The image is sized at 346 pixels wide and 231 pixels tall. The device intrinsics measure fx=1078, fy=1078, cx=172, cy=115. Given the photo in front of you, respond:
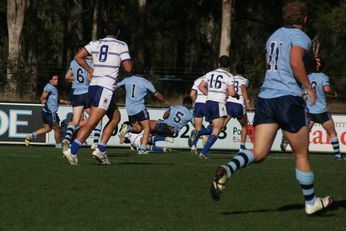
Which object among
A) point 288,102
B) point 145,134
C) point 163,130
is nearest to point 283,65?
point 288,102

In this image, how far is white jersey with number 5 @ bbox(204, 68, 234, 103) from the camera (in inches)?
807

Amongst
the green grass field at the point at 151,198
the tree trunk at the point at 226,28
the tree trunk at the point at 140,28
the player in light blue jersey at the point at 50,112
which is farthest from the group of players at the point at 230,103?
the tree trunk at the point at 140,28

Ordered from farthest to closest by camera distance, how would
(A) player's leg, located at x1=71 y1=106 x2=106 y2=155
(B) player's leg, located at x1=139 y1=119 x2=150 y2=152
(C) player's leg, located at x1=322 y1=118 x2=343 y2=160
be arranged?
(B) player's leg, located at x1=139 y1=119 x2=150 y2=152, (C) player's leg, located at x1=322 y1=118 x2=343 y2=160, (A) player's leg, located at x1=71 y1=106 x2=106 y2=155

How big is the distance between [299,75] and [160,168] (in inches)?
260

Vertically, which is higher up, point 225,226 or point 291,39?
point 291,39

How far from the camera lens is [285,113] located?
392 inches

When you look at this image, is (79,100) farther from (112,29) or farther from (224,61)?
(112,29)

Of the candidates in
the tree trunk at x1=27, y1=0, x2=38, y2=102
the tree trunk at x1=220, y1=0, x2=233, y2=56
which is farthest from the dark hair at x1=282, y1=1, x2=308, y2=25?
the tree trunk at x1=220, y1=0, x2=233, y2=56

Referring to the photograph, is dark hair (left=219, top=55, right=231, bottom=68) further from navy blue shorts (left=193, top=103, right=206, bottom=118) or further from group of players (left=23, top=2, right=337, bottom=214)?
navy blue shorts (left=193, top=103, right=206, bottom=118)

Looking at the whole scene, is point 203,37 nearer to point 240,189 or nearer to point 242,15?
point 242,15

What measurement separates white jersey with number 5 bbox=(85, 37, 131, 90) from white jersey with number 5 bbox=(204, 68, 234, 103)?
5.20 meters

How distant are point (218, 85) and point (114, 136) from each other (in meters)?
6.07

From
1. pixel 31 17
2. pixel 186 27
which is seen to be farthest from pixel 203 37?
pixel 31 17

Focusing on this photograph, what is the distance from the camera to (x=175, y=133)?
25.1 m
